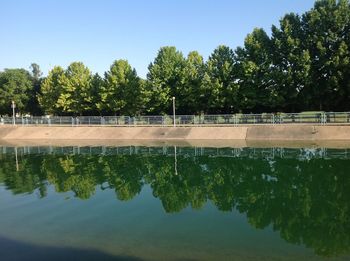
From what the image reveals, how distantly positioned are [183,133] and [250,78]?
12374mm

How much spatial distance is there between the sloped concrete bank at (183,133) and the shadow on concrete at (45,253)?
1240 inches

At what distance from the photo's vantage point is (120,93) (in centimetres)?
5903

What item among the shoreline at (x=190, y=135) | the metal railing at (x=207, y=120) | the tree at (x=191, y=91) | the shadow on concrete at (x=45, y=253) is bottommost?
A: the shadow on concrete at (x=45, y=253)

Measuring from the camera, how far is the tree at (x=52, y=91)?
6850 cm

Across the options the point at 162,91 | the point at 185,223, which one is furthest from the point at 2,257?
the point at 162,91

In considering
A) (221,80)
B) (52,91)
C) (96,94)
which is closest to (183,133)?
(221,80)

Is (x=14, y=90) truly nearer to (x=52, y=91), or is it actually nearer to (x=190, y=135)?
(x=52, y=91)

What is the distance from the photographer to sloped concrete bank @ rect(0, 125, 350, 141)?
38.2 metres

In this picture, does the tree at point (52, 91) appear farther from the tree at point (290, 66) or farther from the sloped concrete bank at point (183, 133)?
the tree at point (290, 66)

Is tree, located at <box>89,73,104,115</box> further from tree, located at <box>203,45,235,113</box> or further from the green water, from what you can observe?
the green water

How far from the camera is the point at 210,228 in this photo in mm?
11977

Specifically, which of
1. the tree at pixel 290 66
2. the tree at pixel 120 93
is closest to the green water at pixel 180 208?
the tree at pixel 290 66

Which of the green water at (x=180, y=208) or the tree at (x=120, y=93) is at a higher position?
the tree at (x=120, y=93)

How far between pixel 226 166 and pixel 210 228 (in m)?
12.0
